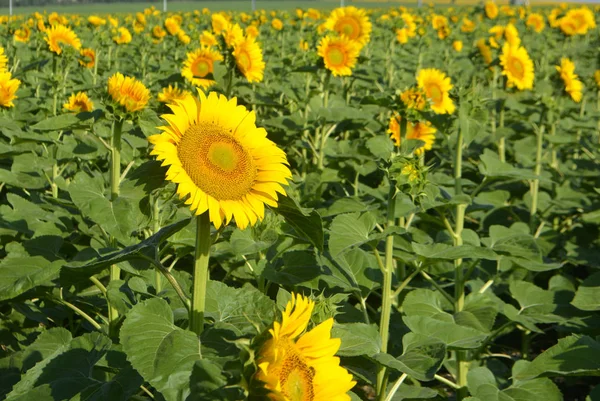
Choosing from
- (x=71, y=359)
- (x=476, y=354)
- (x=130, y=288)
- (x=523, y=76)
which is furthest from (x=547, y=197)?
(x=71, y=359)

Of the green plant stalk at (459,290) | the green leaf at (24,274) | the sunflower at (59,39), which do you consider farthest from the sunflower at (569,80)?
the green leaf at (24,274)

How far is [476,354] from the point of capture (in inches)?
113

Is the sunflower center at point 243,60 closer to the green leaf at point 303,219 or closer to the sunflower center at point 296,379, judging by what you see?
the green leaf at point 303,219

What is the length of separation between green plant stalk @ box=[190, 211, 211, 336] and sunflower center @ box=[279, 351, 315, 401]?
34cm

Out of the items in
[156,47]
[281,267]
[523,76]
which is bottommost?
[156,47]

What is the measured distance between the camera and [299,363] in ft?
3.93

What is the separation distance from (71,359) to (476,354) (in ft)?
5.69

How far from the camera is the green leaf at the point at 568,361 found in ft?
6.85

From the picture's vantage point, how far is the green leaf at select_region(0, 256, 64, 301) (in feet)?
6.05

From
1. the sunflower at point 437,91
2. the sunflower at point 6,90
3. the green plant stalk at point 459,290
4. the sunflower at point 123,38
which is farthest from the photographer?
the sunflower at point 123,38

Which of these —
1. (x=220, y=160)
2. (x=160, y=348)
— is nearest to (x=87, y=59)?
(x=220, y=160)

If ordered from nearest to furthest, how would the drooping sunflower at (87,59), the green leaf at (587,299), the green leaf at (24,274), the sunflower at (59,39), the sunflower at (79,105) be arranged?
the green leaf at (24,274) < the green leaf at (587,299) < the sunflower at (79,105) < the sunflower at (59,39) < the drooping sunflower at (87,59)

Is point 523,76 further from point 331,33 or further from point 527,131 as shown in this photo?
point 331,33

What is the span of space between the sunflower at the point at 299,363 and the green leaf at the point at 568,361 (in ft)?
3.64
